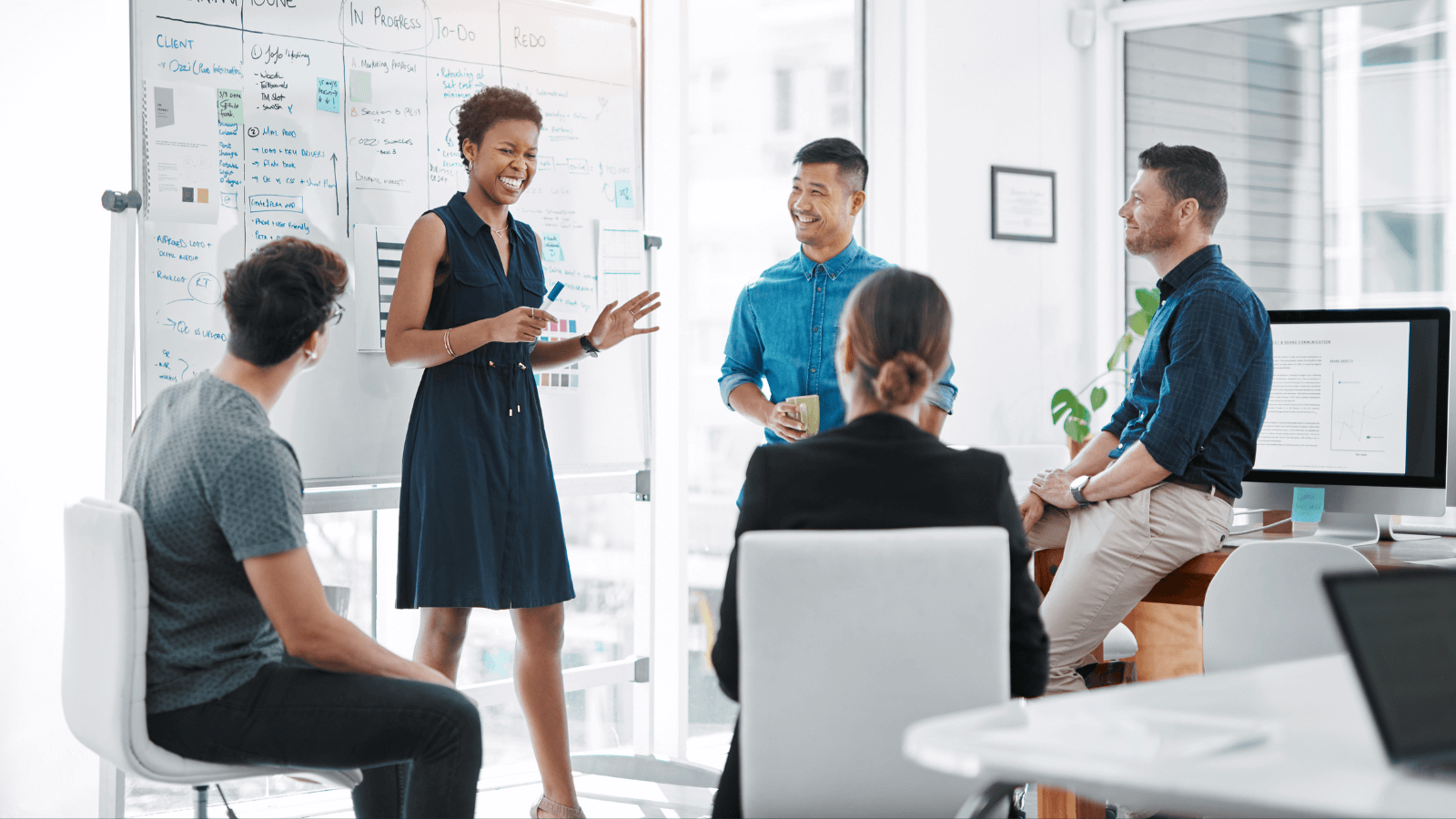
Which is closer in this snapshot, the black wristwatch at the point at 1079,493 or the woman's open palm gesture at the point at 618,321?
the black wristwatch at the point at 1079,493

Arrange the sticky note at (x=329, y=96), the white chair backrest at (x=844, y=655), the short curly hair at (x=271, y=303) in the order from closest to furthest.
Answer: the white chair backrest at (x=844, y=655) → the short curly hair at (x=271, y=303) → the sticky note at (x=329, y=96)

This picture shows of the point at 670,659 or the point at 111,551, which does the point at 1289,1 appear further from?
the point at 111,551

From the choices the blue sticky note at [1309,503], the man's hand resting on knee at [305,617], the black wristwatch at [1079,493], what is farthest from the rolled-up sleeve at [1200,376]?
the man's hand resting on knee at [305,617]

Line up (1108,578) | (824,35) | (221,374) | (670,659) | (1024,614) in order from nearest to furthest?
1. (1024,614)
2. (221,374)
3. (1108,578)
4. (670,659)
5. (824,35)

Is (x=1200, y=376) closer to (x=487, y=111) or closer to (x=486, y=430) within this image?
(x=486, y=430)

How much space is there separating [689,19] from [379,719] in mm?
2797

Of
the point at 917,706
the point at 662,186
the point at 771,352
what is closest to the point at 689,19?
the point at 662,186

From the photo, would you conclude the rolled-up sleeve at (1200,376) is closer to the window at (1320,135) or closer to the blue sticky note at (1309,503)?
the blue sticky note at (1309,503)

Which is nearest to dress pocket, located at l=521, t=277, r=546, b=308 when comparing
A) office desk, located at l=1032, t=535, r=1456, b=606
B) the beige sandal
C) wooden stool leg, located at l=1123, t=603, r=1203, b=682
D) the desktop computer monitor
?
the beige sandal

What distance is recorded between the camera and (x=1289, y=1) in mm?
4469

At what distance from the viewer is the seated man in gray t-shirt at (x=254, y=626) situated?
167 centimetres

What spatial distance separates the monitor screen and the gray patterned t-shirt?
2098 mm

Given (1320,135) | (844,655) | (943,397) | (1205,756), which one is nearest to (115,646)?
(844,655)

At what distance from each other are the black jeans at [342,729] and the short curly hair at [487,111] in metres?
1.27
